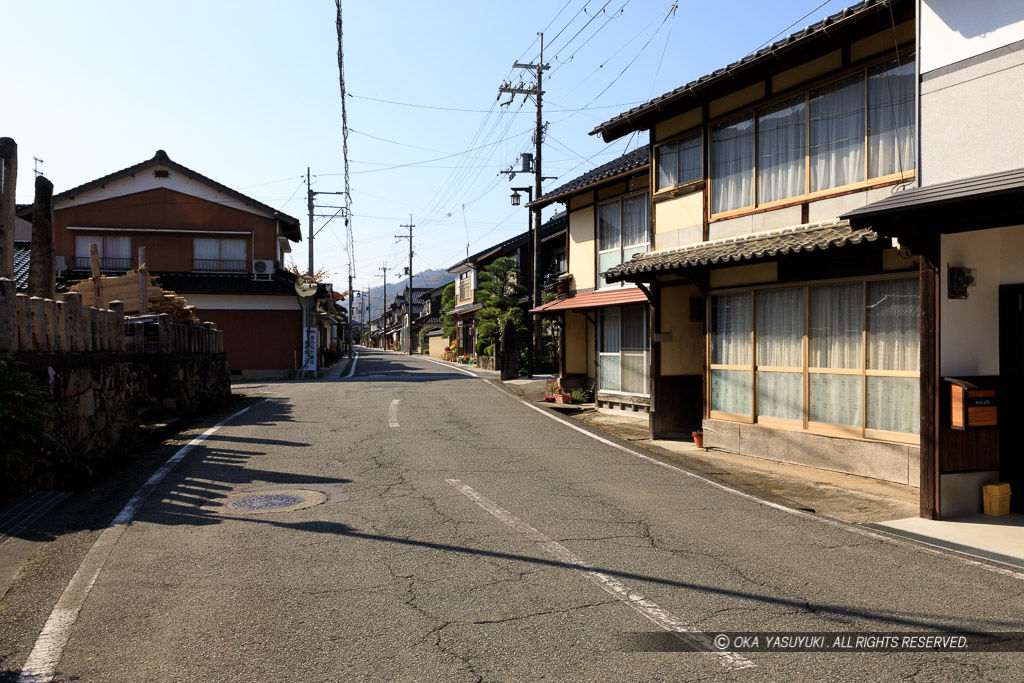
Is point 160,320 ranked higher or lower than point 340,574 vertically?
higher

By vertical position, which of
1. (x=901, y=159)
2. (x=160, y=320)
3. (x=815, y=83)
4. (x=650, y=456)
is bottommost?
(x=650, y=456)

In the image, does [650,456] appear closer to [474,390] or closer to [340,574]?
[340,574]

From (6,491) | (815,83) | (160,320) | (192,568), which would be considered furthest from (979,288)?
(160,320)

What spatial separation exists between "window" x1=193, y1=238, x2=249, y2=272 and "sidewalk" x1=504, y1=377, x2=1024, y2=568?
25.4 metres

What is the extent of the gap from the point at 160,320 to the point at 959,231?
13704 mm

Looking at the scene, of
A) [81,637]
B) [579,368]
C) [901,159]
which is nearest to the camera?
[81,637]

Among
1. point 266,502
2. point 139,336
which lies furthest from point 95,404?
point 139,336

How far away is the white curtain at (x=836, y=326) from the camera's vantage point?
10477mm

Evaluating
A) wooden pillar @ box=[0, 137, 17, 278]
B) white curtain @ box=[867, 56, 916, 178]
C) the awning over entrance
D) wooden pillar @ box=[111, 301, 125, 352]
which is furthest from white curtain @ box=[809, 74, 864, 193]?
wooden pillar @ box=[0, 137, 17, 278]

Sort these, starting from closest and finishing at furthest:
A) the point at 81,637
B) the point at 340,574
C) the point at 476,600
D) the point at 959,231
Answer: the point at 81,637
the point at 476,600
the point at 340,574
the point at 959,231

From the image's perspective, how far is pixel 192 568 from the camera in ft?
18.7

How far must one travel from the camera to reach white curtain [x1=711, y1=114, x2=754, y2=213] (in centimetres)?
1250

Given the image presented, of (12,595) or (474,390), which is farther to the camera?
(474,390)

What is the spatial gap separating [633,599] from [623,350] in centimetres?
1414
